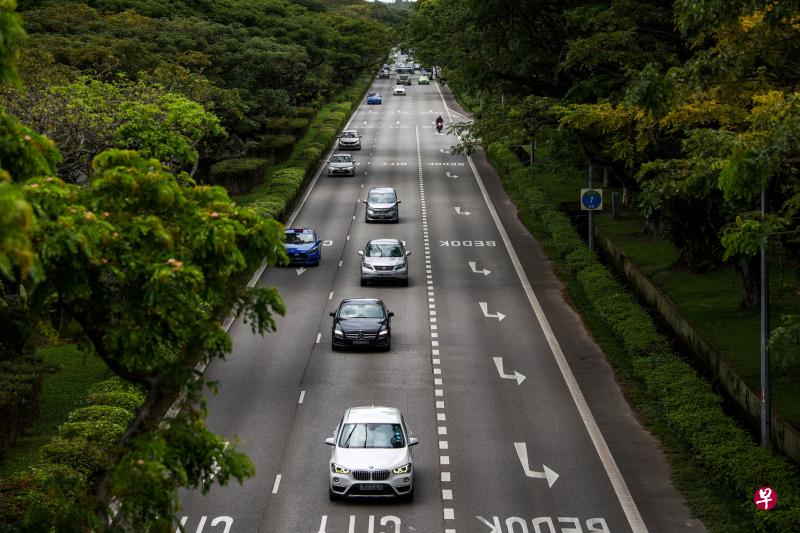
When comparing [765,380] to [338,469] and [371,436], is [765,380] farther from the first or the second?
[338,469]

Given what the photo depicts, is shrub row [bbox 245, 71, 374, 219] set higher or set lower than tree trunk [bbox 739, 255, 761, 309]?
lower

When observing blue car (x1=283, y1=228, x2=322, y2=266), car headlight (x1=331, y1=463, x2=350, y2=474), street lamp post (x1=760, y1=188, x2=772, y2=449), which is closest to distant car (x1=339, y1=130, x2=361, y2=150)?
blue car (x1=283, y1=228, x2=322, y2=266)

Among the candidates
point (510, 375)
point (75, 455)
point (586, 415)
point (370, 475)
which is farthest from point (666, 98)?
point (75, 455)

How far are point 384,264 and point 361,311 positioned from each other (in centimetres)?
799

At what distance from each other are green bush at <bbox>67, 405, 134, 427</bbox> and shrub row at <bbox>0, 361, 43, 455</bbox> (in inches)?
46.8

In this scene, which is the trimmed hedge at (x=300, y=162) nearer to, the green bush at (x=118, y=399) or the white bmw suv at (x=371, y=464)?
the green bush at (x=118, y=399)

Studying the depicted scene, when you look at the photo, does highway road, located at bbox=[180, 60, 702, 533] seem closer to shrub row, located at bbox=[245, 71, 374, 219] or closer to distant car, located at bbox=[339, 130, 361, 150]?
shrub row, located at bbox=[245, 71, 374, 219]

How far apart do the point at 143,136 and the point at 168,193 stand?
17.6 metres

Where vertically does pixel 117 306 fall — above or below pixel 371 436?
above

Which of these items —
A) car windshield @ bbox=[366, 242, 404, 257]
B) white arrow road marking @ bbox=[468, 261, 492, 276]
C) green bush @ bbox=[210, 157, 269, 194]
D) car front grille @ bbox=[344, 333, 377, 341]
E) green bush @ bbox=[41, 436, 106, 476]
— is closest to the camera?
green bush @ bbox=[41, 436, 106, 476]

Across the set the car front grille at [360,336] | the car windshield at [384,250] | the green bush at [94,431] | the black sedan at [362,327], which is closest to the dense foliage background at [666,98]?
the car windshield at [384,250]

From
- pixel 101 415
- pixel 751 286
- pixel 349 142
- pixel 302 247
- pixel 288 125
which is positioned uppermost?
pixel 101 415

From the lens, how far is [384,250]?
4494cm

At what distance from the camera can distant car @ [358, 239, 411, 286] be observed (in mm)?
43875
